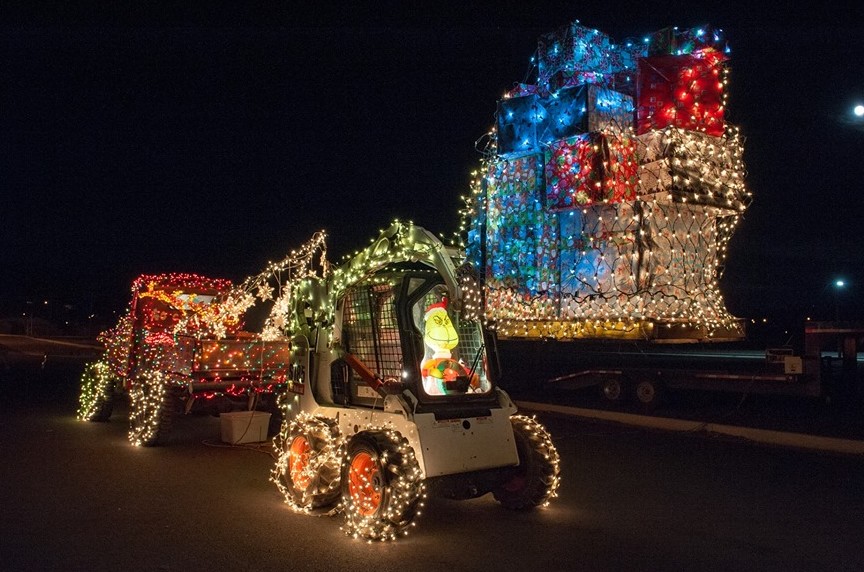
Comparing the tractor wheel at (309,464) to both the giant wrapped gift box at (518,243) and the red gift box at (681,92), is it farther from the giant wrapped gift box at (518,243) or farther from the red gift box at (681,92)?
the red gift box at (681,92)

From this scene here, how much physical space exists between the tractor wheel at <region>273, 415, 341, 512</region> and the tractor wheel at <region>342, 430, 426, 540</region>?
1.53ft

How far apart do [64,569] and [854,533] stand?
6538 millimetres

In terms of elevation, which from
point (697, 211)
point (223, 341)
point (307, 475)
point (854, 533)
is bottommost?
point (854, 533)

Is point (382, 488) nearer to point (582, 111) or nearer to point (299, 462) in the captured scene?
point (299, 462)

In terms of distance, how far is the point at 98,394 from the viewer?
13.4 m

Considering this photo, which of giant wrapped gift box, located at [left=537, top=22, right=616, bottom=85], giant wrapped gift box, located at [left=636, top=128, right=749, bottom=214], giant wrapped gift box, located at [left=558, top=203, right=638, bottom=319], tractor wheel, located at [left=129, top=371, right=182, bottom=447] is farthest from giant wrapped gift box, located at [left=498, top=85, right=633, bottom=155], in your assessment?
tractor wheel, located at [left=129, top=371, right=182, bottom=447]

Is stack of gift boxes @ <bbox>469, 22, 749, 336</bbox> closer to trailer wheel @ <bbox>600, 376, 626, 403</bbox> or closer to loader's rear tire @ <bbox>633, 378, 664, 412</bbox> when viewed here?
loader's rear tire @ <bbox>633, 378, 664, 412</bbox>

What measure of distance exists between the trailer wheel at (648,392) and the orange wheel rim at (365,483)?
35.8 ft

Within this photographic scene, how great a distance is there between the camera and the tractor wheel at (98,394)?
13.3 metres

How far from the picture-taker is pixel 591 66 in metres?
9.73

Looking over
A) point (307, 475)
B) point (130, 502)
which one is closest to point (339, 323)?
point (307, 475)

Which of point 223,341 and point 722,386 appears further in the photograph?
point 722,386

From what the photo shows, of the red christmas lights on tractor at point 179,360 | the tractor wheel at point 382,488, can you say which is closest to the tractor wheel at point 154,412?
the red christmas lights on tractor at point 179,360

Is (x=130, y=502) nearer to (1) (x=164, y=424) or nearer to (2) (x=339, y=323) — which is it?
(2) (x=339, y=323)
